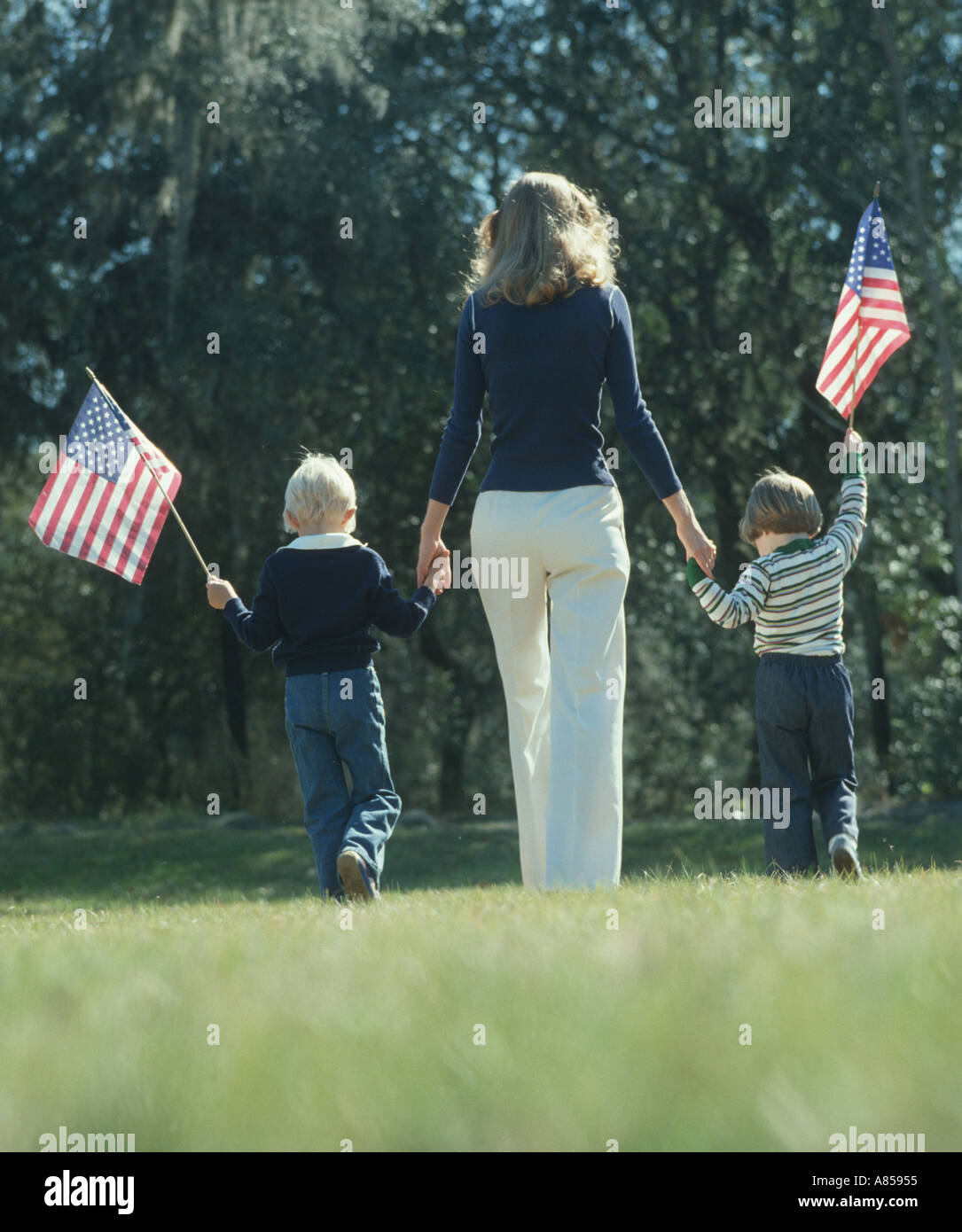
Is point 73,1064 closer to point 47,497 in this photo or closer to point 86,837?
point 47,497

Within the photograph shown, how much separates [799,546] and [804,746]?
76 centimetres

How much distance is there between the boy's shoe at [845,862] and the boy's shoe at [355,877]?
1.62 meters

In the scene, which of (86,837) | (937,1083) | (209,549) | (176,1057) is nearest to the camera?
(937,1083)

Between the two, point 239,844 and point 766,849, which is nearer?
point 766,849

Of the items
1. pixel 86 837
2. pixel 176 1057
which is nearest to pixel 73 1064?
pixel 176 1057

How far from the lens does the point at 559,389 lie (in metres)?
4.81

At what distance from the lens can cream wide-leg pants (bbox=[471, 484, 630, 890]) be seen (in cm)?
470

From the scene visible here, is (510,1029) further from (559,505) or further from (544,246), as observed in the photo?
(544,246)

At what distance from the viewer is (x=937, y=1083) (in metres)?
2.13

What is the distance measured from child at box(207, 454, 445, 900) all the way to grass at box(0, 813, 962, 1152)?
1.52 m

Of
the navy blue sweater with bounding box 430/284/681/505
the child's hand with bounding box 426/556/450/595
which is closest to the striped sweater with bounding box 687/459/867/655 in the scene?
the navy blue sweater with bounding box 430/284/681/505

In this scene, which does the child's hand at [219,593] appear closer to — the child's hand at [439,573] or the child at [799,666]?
the child's hand at [439,573]

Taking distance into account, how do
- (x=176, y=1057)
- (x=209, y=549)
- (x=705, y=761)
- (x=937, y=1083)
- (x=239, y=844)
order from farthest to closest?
(x=705, y=761) → (x=209, y=549) → (x=239, y=844) → (x=176, y=1057) → (x=937, y=1083)

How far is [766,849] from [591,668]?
1297mm
